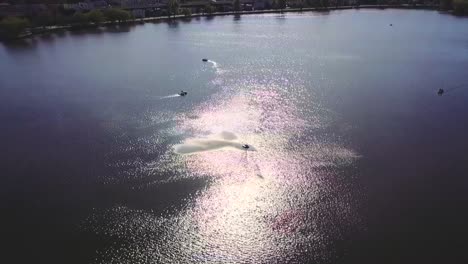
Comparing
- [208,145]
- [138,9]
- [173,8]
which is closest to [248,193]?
[208,145]

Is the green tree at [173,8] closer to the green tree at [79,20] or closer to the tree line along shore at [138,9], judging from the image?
the tree line along shore at [138,9]

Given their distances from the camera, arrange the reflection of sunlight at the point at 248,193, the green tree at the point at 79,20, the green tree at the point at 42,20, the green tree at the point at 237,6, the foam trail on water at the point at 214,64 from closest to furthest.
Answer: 1. the reflection of sunlight at the point at 248,193
2. the foam trail on water at the point at 214,64
3. the green tree at the point at 42,20
4. the green tree at the point at 79,20
5. the green tree at the point at 237,6

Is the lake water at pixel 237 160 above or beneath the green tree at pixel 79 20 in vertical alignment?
beneath

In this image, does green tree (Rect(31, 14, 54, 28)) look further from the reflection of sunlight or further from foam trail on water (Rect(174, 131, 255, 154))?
foam trail on water (Rect(174, 131, 255, 154))

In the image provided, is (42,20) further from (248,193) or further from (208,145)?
(248,193)

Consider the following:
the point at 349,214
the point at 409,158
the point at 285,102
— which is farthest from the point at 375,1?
the point at 349,214

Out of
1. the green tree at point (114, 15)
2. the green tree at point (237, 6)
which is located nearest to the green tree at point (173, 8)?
the green tree at point (114, 15)

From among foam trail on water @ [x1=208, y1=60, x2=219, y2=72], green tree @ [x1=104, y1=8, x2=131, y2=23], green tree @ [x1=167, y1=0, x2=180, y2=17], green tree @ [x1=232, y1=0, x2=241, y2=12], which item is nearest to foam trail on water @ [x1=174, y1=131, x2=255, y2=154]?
foam trail on water @ [x1=208, y1=60, x2=219, y2=72]

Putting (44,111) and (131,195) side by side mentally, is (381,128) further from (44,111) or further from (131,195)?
(44,111)

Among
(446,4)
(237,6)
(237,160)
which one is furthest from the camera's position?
(237,6)
